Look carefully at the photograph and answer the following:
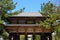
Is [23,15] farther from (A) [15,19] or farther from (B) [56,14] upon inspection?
(B) [56,14]

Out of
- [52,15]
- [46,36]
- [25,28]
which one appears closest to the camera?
[52,15]

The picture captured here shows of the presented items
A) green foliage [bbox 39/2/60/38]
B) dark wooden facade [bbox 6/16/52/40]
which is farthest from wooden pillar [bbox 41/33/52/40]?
green foliage [bbox 39/2/60/38]

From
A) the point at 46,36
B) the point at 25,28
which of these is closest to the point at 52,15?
the point at 25,28

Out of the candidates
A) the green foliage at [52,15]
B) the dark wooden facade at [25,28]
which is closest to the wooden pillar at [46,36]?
the dark wooden facade at [25,28]

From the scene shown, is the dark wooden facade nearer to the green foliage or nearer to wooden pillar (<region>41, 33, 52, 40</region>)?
wooden pillar (<region>41, 33, 52, 40</region>)

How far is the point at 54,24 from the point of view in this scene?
2533cm

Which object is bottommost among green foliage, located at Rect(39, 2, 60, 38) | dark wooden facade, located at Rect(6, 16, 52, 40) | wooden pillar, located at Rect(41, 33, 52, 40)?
wooden pillar, located at Rect(41, 33, 52, 40)

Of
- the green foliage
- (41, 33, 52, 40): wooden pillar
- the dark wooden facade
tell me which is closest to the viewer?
the green foliage

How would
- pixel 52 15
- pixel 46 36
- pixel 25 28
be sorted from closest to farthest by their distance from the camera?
pixel 52 15 → pixel 25 28 → pixel 46 36

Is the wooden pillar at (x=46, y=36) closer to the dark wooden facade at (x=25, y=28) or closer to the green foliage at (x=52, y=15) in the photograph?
the dark wooden facade at (x=25, y=28)

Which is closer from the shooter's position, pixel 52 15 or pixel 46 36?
pixel 52 15

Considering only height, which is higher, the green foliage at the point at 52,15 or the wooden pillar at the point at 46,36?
the green foliage at the point at 52,15

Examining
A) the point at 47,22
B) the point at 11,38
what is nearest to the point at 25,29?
the point at 11,38

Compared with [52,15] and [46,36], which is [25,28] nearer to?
[46,36]
